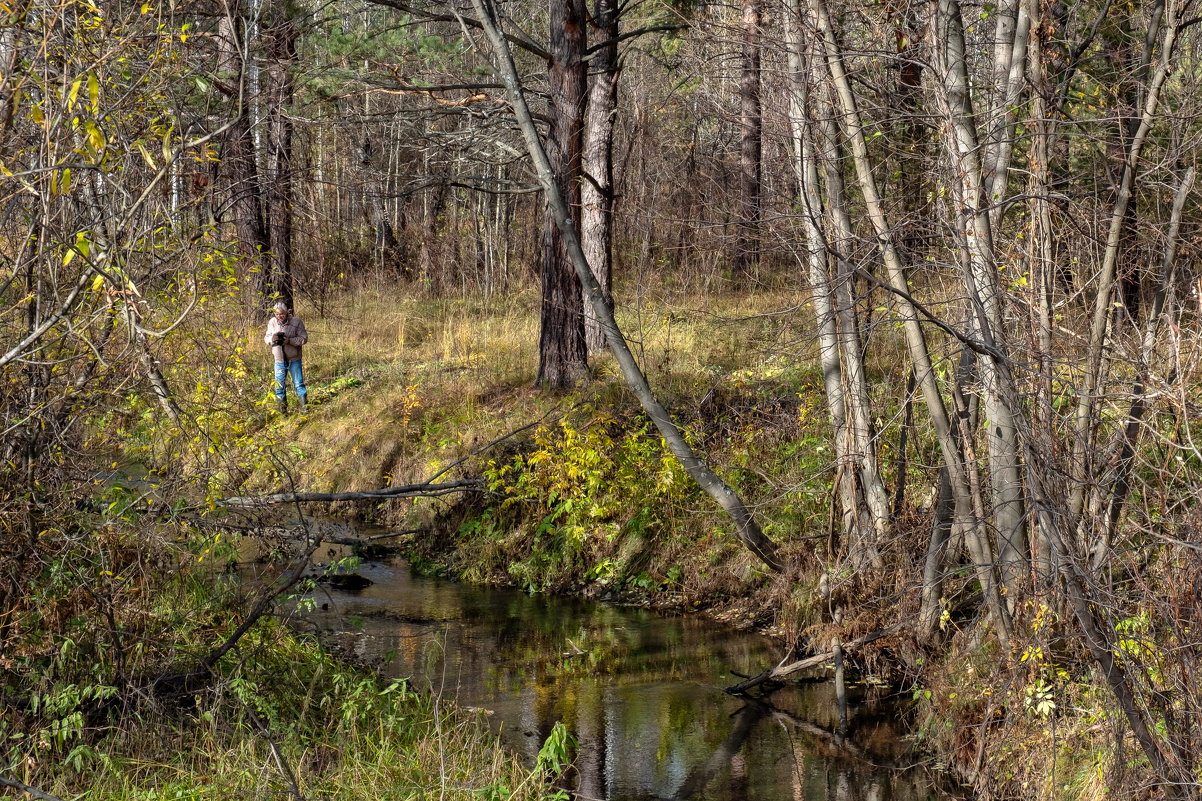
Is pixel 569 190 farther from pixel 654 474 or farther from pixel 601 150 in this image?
pixel 654 474

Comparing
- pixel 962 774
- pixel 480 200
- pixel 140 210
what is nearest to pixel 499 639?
pixel 962 774

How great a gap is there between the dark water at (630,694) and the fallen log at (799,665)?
16 cm

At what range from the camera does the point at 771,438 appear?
453 inches

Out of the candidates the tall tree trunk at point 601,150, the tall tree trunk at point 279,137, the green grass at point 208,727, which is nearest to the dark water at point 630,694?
the green grass at point 208,727

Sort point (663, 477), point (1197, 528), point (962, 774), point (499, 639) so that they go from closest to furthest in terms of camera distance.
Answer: point (1197, 528)
point (962, 774)
point (499, 639)
point (663, 477)

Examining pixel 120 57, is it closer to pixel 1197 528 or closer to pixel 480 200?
pixel 1197 528

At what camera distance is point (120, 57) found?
5.10 m

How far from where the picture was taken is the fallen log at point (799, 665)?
8359 mm

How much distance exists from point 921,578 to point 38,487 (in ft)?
18.7

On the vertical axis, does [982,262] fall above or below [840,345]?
above

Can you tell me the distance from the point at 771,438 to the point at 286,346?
738 cm

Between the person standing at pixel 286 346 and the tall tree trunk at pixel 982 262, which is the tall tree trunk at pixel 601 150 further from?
the tall tree trunk at pixel 982 262

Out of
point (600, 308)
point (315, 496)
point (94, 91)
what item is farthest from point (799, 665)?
point (94, 91)

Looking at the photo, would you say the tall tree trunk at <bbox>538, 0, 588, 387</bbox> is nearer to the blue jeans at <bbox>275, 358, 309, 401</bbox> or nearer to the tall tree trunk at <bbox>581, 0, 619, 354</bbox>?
the tall tree trunk at <bbox>581, 0, 619, 354</bbox>
